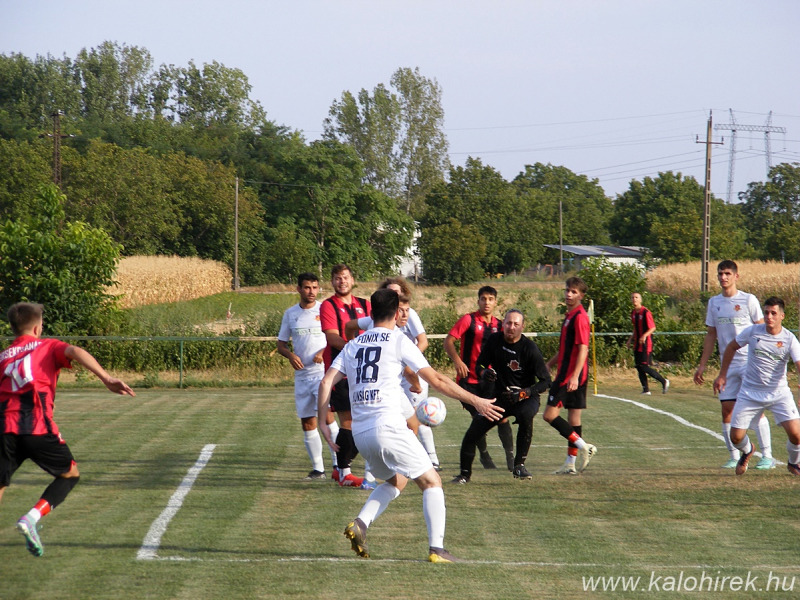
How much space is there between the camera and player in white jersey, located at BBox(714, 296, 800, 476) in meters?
8.95

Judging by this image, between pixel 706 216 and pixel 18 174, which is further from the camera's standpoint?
pixel 18 174

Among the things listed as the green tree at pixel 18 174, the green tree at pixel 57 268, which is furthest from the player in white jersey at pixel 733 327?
the green tree at pixel 18 174

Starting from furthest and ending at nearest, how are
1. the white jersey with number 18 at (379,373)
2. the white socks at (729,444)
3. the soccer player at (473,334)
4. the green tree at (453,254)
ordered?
the green tree at (453,254) → the white socks at (729,444) → the soccer player at (473,334) → the white jersey with number 18 at (379,373)

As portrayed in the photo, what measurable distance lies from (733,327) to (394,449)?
5.62 m

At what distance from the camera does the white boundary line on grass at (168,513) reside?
6.20 metres

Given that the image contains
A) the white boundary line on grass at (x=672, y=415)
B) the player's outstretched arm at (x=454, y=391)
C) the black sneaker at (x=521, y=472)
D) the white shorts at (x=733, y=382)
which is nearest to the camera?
the player's outstretched arm at (x=454, y=391)

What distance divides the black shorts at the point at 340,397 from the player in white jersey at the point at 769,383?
4083mm

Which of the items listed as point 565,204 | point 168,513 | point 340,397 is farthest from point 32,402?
point 565,204

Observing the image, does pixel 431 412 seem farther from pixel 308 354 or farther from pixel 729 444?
pixel 729 444

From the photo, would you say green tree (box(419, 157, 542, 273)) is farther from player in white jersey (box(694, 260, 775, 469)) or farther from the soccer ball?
the soccer ball

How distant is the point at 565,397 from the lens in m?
9.41

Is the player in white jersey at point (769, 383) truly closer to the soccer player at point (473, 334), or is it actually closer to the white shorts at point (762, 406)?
the white shorts at point (762, 406)

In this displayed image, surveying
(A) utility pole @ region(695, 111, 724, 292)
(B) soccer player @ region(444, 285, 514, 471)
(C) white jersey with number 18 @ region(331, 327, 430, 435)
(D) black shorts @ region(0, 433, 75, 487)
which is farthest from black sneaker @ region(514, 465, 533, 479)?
(A) utility pole @ region(695, 111, 724, 292)

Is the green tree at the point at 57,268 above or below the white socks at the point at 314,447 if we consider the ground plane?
above
